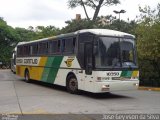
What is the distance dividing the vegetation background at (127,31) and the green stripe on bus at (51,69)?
6.73 meters

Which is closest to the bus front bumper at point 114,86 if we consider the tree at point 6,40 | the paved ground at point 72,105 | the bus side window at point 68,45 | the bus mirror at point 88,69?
the paved ground at point 72,105

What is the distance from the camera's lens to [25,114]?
11.7 metres

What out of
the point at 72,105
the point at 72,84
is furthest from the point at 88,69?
the point at 72,105

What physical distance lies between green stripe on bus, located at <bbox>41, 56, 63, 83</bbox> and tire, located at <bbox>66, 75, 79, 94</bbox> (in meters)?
1.54

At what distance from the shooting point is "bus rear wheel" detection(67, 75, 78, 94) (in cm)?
1775

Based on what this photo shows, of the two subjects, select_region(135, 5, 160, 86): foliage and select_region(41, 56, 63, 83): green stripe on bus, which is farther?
select_region(135, 5, 160, 86): foliage

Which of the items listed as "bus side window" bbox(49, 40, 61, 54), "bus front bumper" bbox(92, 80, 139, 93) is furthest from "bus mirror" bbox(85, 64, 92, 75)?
"bus side window" bbox(49, 40, 61, 54)

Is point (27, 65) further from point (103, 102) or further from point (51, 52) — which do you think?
point (103, 102)

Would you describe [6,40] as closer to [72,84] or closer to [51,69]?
[51,69]

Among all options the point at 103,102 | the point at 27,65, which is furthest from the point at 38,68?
the point at 103,102

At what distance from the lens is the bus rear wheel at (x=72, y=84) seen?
17750 mm

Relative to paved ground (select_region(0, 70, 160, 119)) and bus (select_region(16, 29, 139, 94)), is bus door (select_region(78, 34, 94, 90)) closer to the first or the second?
bus (select_region(16, 29, 139, 94))

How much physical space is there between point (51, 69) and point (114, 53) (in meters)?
5.76

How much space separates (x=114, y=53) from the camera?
16.2 metres
